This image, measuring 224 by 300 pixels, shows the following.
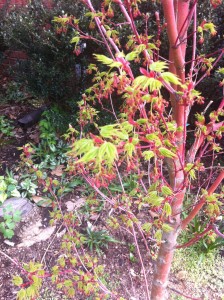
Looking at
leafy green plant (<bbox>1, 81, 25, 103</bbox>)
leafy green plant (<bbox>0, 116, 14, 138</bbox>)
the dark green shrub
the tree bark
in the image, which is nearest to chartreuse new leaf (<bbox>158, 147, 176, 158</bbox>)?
the tree bark

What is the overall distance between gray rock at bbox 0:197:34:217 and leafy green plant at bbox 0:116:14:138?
1201 mm

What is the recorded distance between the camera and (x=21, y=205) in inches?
112

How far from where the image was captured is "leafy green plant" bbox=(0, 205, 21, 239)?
2.56 m

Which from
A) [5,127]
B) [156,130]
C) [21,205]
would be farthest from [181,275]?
[5,127]

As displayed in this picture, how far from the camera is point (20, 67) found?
3629 mm

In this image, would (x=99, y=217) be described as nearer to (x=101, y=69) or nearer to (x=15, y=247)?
(x=15, y=247)

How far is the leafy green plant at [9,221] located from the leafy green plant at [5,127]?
4.62 feet

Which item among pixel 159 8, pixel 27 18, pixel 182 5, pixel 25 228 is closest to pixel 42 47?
pixel 27 18

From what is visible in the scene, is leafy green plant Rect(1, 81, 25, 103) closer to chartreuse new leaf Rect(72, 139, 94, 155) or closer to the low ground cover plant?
the low ground cover plant

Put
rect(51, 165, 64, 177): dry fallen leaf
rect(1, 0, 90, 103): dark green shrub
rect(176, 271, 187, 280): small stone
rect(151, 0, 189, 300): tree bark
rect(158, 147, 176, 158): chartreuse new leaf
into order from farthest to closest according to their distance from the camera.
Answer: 1. rect(51, 165, 64, 177): dry fallen leaf
2. rect(1, 0, 90, 103): dark green shrub
3. rect(176, 271, 187, 280): small stone
4. rect(151, 0, 189, 300): tree bark
5. rect(158, 147, 176, 158): chartreuse new leaf

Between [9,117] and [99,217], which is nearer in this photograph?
[99,217]

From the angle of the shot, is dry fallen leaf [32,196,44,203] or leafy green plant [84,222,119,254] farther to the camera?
dry fallen leaf [32,196,44,203]

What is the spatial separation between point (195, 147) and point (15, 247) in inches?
71.8

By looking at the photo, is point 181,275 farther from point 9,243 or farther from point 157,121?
point 157,121
